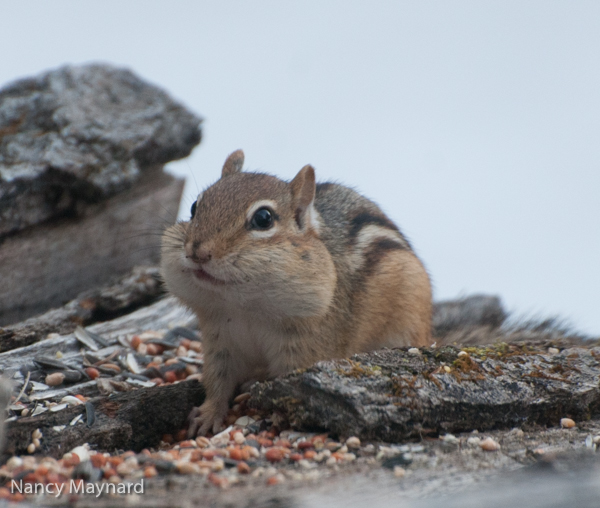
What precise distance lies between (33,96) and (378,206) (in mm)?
3162

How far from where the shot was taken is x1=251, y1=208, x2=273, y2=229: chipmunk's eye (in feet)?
12.2

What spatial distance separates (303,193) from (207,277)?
2.99 feet

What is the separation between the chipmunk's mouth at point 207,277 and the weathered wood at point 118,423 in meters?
0.77

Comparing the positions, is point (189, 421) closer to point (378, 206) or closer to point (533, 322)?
point (378, 206)

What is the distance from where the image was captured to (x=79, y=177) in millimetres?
5398

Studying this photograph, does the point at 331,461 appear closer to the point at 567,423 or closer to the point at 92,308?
the point at 567,423

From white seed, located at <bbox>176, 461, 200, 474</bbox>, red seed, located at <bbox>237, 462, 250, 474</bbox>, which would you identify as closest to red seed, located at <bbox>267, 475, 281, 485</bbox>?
red seed, located at <bbox>237, 462, 250, 474</bbox>

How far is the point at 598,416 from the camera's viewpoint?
3.60 meters

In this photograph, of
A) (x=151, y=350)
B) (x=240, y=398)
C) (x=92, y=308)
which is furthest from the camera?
(x=92, y=308)

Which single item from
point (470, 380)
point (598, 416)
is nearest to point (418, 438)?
point (470, 380)

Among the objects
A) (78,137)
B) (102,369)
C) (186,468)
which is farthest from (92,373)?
(78,137)

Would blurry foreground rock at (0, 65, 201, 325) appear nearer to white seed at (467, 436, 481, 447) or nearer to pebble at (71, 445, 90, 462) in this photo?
pebble at (71, 445, 90, 462)

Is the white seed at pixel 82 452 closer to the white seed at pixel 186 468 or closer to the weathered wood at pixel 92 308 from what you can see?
the white seed at pixel 186 468

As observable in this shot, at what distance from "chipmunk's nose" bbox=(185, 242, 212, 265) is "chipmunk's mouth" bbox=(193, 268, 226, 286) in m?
0.08
